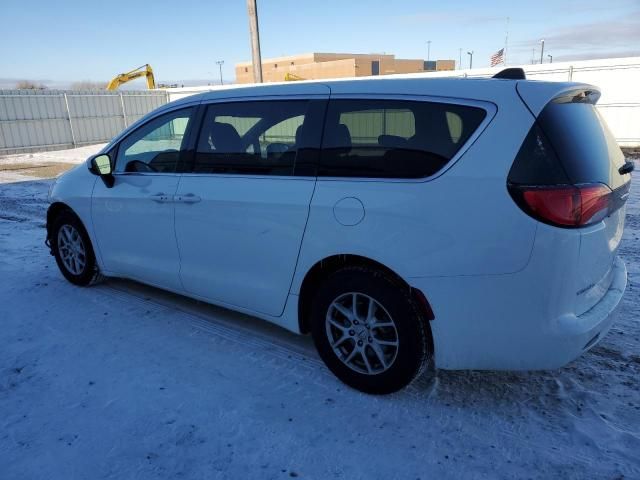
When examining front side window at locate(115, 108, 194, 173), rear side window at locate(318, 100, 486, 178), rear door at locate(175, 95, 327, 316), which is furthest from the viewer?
front side window at locate(115, 108, 194, 173)

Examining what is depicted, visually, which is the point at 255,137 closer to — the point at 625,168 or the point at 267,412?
the point at 267,412

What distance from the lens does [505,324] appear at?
8.06 ft

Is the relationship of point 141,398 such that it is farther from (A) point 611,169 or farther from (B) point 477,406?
(A) point 611,169

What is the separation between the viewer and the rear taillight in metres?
2.29

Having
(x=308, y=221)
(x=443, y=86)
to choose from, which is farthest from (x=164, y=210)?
(x=443, y=86)

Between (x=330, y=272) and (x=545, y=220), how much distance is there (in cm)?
126

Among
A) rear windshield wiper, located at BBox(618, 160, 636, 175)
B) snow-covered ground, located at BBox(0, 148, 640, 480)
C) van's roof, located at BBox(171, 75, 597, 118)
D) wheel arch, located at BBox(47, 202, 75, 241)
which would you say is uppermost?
van's roof, located at BBox(171, 75, 597, 118)

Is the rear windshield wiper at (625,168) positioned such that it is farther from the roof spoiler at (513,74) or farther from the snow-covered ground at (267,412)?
the snow-covered ground at (267,412)

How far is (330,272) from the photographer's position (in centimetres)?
300

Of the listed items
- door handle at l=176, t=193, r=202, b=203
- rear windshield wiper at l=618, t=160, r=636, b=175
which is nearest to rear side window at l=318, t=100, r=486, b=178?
rear windshield wiper at l=618, t=160, r=636, b=175

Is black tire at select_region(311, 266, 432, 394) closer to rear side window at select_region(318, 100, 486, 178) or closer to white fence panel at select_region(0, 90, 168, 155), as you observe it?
rear side window at select_region(318, 100, 486, 178)

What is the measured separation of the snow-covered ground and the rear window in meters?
1.30

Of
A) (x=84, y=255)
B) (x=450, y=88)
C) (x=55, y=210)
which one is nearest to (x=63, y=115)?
(x=55, y=210)

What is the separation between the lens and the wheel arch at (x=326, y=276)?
2.65 m
